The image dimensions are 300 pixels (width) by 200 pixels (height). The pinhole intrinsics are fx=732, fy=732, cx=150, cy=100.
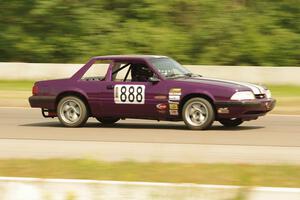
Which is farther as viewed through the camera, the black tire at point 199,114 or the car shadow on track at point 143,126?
the car shadow on track at point 143,126

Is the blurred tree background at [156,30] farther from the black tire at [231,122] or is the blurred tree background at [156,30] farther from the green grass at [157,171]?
the green grass at [157,171]

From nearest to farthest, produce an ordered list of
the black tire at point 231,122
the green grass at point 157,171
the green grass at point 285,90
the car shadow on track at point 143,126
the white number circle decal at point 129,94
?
the green grass at point 157,171 < the white number circle decal at point 129,94 < the car shadow on track at point 143,126 < the black tire at point 231,122 < the green grass at point 285,90

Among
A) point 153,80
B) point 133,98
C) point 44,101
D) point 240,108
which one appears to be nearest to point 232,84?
point 240,108

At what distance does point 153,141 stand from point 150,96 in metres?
1.71

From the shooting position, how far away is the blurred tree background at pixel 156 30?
90.7ft

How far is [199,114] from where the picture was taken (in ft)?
44.2

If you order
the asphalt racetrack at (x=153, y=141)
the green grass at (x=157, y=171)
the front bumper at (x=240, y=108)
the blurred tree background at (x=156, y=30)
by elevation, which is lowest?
the asphalt racetrack at (x=153, y=141)

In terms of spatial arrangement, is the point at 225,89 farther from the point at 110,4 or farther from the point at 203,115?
the point at 110,4

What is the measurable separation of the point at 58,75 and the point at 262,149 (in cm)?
1585

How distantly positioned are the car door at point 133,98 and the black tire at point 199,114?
42cm

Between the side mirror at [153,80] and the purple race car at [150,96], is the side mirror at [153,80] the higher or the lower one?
the higher one

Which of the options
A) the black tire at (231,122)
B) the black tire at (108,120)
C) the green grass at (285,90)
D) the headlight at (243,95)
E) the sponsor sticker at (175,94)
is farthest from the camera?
the green grass at (285,90)

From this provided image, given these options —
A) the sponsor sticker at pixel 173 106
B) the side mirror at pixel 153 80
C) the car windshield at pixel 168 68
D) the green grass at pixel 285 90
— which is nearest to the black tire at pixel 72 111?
the side mirror at pixel 153 80

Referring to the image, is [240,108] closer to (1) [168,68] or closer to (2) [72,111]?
(1) [168,68]
